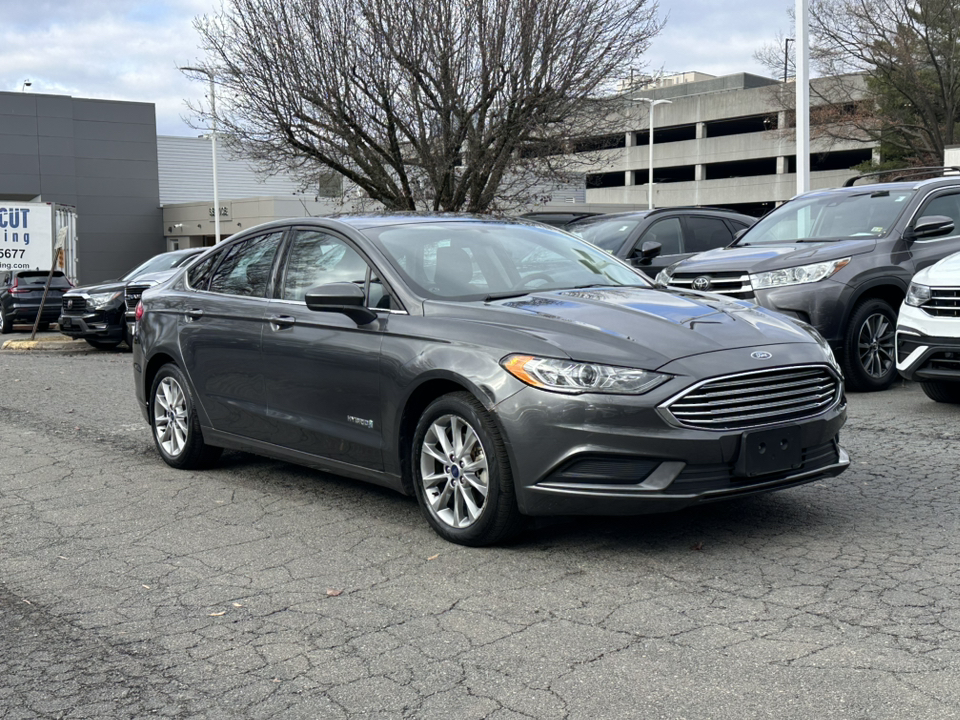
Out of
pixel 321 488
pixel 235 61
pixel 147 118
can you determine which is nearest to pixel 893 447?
pixel 321 488

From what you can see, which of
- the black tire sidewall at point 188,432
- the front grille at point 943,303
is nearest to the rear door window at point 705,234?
the front grille at point 943,303

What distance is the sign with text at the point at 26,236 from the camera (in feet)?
72.9

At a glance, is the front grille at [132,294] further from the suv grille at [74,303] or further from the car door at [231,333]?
the car door at [231,333]

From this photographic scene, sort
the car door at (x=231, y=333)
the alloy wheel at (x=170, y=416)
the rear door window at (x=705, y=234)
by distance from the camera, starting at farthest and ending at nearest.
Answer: the rear door window at (x=705, y=234) < the alloy wheel at (x=170, y=416) < the car door at (x=231, y=333)

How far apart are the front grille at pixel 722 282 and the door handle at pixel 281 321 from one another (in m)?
4.41

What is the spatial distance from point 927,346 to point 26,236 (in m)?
19.2

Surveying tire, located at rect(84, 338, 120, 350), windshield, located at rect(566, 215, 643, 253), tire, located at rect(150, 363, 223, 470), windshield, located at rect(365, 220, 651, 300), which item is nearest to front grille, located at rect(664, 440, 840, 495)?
windshield, located at rect(365, 220, 651, 300)

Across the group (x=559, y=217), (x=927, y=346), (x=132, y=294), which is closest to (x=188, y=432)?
(x=927, y=346)

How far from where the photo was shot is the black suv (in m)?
9.48

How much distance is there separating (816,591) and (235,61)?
18987mm

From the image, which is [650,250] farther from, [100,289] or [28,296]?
[28,296]

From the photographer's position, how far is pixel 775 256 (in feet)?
32.4

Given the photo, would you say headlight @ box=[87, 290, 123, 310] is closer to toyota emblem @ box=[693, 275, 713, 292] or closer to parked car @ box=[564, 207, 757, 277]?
parked car @ box=[564, 207, 757, 277]

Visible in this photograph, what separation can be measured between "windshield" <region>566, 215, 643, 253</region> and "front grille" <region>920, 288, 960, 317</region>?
5082 mm
